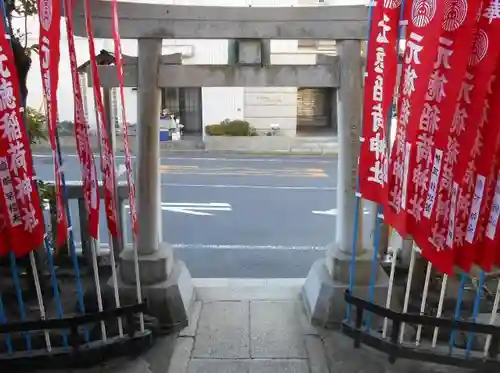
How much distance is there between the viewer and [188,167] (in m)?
15.7

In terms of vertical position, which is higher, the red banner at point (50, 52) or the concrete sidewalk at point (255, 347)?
the red banner at point (50, 52)

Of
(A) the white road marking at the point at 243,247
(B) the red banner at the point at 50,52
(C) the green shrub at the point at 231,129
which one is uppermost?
(B) the red banner at the point at 50,52

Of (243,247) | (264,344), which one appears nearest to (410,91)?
(264,344)

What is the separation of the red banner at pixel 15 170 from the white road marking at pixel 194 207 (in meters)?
6.85

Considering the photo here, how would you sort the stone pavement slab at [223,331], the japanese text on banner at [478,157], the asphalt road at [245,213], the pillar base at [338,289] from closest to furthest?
the japanese text on banner at [478,157] → the stone pavement slab at [223,331] → the pillar base at [338,289] → the asphalt road at [245,213]

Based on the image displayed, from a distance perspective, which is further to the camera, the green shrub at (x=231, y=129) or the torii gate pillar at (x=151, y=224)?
the green shrub at (x=231, y=129)

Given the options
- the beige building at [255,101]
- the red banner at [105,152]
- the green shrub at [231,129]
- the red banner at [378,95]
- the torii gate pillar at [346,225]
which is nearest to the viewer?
the red banner at [378,95]

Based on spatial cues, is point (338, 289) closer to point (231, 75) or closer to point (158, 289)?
point (158, 289)

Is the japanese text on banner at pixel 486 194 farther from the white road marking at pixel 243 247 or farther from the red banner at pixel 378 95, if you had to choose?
the white road marking at pixel 243 247

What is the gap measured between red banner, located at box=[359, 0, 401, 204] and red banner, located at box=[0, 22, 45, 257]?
2.61 m

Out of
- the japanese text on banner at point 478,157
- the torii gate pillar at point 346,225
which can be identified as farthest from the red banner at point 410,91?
the torii gate pillar at point 346,225

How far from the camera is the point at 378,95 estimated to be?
368 cm

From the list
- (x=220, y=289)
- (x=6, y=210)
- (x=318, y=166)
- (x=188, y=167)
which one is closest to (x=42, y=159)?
(x=188, y=167)

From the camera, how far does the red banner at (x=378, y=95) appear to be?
3553 millimetres
